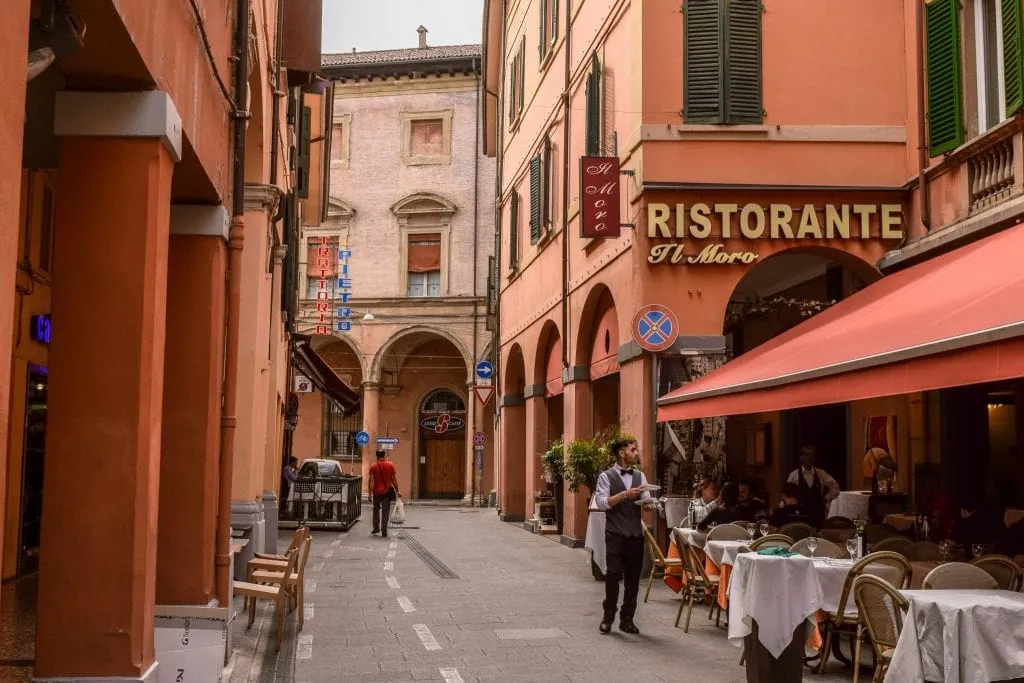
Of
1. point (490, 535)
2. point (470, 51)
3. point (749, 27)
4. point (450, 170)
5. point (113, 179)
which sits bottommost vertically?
point (490, 535)

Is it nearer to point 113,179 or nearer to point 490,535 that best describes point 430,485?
point 490,535

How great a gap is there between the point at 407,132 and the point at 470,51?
3.87 meters

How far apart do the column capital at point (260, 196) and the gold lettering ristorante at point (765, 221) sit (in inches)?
194

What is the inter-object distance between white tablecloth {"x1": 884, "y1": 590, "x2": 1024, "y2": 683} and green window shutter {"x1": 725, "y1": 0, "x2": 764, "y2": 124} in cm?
1003

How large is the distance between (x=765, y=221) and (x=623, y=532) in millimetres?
→ 6320

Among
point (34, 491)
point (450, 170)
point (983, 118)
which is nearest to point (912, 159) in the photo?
point (983, 118)

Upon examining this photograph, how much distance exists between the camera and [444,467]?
43281mm

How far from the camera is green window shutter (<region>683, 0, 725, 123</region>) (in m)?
15.8

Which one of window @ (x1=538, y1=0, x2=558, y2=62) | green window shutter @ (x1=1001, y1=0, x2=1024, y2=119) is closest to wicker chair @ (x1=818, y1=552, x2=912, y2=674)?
green window shutter @ (x1=1001, y1=0, x2=1024, y2=119)

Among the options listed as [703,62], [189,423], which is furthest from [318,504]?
[189,423]

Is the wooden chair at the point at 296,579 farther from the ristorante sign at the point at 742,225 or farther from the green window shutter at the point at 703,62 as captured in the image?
the green window shutter at the point at 703,62

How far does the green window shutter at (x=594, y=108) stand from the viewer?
1852cm

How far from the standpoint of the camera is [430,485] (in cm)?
4319

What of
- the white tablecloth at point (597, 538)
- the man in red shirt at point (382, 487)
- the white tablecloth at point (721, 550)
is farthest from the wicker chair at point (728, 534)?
the man in red shirt at point (382, 487)
